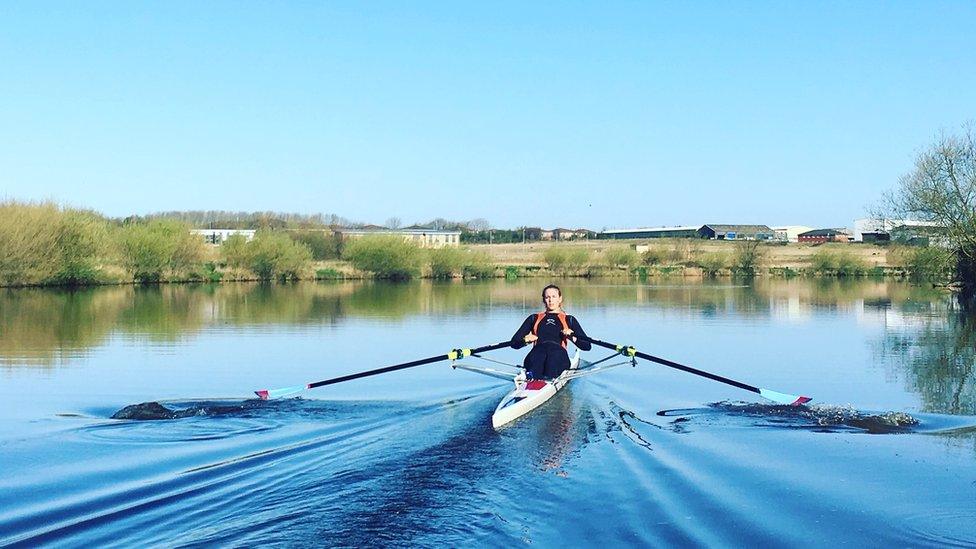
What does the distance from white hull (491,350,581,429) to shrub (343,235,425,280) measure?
149 feet

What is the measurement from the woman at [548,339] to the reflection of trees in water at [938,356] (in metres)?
4.63

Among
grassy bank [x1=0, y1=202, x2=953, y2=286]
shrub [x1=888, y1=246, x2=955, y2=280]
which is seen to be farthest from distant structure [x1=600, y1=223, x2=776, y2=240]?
shrub [x1=888, y1=246, x2=955, y2=280]

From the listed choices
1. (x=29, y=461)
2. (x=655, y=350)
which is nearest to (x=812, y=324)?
(x=655, y=350)

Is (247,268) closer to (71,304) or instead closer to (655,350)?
(71,304)

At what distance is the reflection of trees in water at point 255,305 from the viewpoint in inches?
783

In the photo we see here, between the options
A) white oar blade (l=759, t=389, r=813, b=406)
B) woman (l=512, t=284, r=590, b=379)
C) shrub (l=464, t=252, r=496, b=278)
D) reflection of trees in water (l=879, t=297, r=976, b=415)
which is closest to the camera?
white oar blade (l=759, t=389, r=813, b=406)

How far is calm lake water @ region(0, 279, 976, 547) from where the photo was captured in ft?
19.5

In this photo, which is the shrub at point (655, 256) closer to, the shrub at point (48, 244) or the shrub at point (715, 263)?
the shrub at point (715, 263)

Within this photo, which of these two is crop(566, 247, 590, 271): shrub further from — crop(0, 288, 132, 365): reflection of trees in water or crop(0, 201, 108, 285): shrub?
crop(0, 288, 132, 365): reflection of trees in water

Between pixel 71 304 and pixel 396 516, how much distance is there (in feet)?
87.7

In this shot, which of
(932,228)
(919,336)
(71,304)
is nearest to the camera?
(919,336)

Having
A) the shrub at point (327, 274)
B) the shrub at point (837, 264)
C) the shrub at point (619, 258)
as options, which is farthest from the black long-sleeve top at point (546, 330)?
the shrub at point (837, 264)

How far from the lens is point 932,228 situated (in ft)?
121

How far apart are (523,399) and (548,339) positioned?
1.83 m
